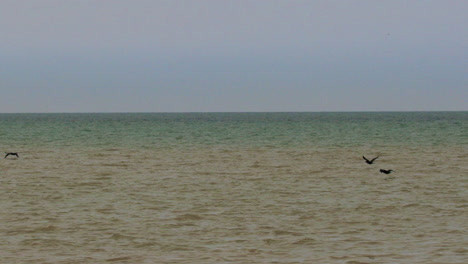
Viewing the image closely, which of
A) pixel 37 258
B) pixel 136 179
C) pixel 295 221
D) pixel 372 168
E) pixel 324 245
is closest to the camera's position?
pixel 37 258

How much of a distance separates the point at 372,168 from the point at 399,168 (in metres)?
1.53

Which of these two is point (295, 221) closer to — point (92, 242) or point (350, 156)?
point (92, 242)

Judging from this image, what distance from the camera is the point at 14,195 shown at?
1033 inches

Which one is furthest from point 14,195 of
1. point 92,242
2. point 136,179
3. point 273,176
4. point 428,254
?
point 428,254

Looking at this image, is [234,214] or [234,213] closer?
[234,214]

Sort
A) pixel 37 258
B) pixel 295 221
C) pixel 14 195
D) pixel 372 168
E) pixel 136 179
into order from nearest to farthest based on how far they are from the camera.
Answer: pixel 37 258 < pixel 295 221 < pixel 14 195 < pixel 136 179 < pixel 372 168

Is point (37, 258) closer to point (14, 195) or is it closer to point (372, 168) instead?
point (14, 195)

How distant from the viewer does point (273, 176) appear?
33719 millimetres

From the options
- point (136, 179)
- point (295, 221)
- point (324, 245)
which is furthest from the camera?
point (136, 179)

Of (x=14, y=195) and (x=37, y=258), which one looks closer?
(x=37, y=258)

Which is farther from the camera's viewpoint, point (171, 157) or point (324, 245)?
point (171, 157)

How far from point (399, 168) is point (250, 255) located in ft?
79.7

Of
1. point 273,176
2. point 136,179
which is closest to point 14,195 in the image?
point 136,179

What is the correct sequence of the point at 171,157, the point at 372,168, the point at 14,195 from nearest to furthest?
the point at 14,195 → the point at 372,168 → the point at 171,157
